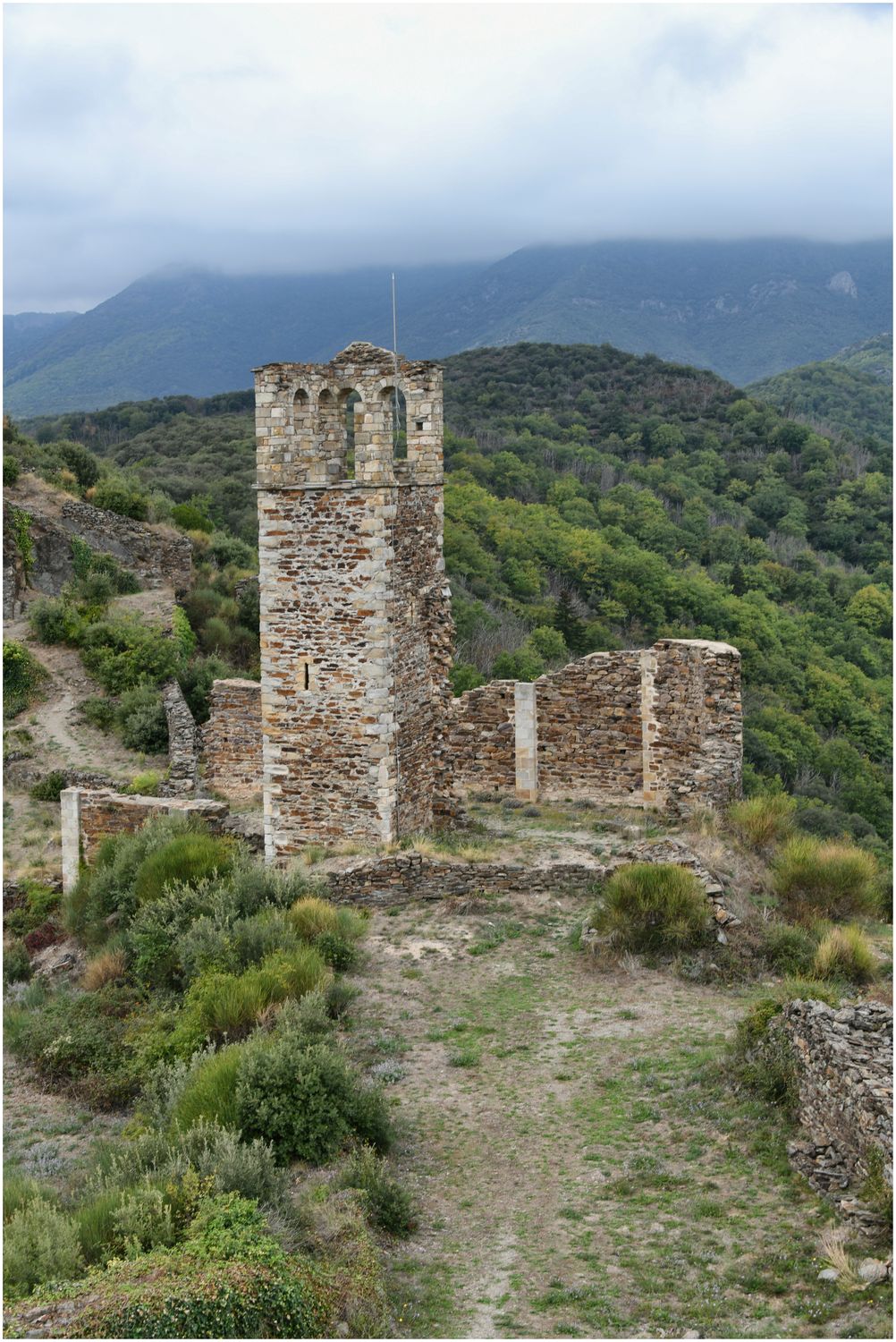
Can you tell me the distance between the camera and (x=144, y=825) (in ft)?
44.2

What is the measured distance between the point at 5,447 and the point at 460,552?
551 inches

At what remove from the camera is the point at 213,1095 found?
7.93 metres

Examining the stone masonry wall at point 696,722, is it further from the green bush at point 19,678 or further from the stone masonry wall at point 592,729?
the green bush at point 19,678

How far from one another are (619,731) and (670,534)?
30.0 meters

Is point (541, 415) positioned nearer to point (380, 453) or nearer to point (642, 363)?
point (642, 363)

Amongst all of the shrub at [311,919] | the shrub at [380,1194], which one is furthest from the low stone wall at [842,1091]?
the shrub at [311,919]

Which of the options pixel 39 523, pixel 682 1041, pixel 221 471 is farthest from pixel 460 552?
pixel 682 1041

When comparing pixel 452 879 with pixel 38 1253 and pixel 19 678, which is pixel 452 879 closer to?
pixel 38 1253

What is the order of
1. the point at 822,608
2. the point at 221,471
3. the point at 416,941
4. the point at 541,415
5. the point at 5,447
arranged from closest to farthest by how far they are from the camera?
the point at 416,941 < the point at 5,447 < the point at 822,608 < the point at 221,471 < the point at 541,415

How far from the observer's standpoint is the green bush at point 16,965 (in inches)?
530

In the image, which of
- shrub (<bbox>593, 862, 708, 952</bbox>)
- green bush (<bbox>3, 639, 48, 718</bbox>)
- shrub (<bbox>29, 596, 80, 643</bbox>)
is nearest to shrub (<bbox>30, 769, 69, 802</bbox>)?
green bush (<bbox>3, 639, 48, 718</bbox>)

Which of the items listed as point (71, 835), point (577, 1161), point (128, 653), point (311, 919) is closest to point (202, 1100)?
point (577, 1161)

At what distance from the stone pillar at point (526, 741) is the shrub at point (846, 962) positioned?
→ 5.31 m

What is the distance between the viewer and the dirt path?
613cm
